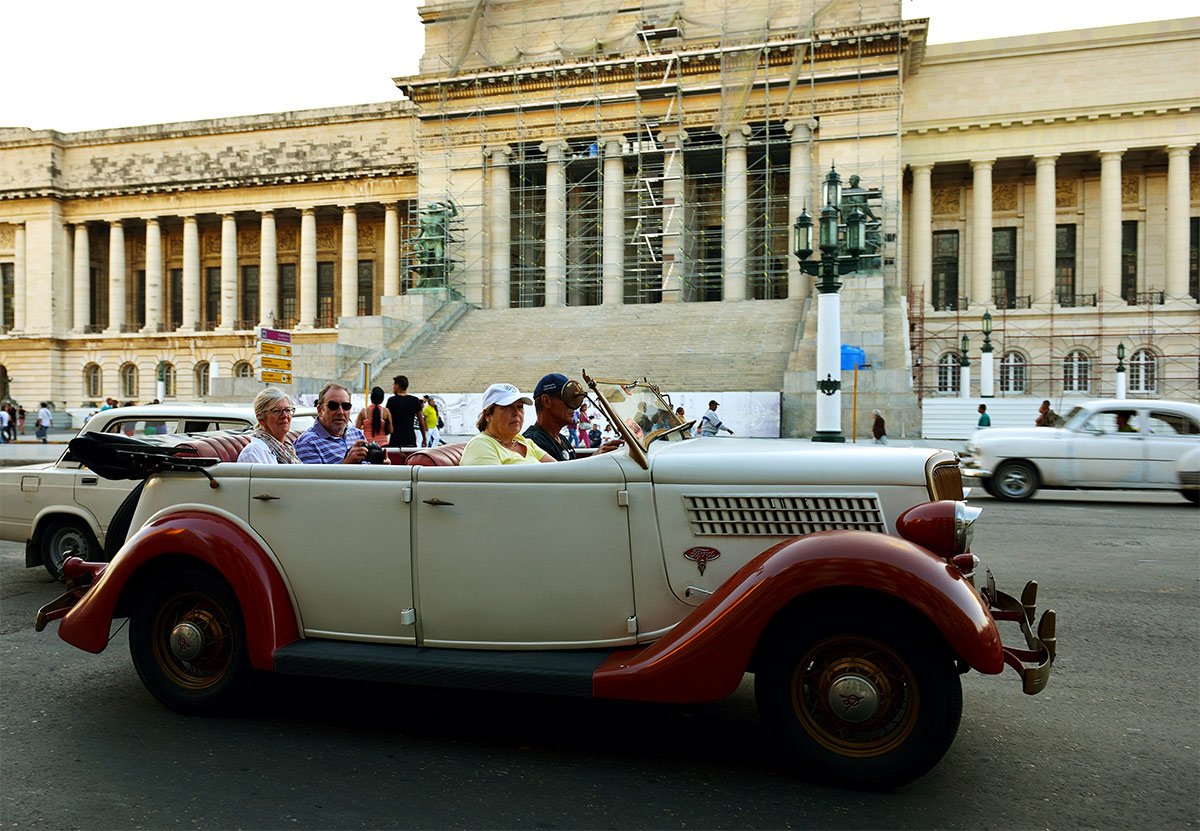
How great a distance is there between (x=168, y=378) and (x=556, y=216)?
86.0 ft

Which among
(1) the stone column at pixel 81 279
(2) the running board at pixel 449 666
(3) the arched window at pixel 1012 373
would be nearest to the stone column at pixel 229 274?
(1) the stone column at pixel 81 279

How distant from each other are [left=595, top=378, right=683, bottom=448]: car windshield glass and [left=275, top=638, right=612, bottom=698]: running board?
3.40 feet

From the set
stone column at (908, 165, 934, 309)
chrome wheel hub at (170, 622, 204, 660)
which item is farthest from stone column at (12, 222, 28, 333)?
chrome wheel hub at (170, 622, 204, 660)

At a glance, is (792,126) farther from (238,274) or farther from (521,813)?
(521,813)

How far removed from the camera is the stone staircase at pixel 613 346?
2819 centimetres

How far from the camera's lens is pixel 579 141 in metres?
41.5

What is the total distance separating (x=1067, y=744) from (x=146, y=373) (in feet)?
185

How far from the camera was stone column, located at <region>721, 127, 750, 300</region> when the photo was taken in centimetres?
3881

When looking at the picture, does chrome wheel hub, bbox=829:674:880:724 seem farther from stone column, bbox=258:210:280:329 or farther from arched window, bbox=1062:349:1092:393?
stone column, bbox=258:210:280:329

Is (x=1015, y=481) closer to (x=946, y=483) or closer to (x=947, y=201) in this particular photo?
(x=946, y=483)

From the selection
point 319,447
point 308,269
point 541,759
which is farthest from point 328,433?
point 308,269

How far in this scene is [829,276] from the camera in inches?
691

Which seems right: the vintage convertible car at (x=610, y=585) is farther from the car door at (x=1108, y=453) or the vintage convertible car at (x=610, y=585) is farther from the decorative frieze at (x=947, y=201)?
the decorative frieze at (x=947, y=201)

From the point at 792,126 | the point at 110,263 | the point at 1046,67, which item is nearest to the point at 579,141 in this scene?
the point at 792,126
